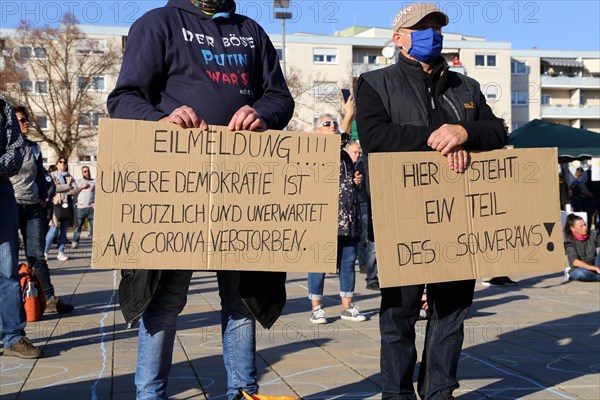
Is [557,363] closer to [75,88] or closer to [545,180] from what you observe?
[545,180]

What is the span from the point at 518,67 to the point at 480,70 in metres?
7.45

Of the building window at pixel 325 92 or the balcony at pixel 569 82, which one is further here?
the balcony at pixel 569 82

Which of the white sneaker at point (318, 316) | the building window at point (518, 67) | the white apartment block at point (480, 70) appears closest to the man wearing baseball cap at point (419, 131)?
the white sneaker at point (318, 316)

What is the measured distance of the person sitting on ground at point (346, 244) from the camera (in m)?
9.09

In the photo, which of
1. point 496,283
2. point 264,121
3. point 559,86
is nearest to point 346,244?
point 496,283

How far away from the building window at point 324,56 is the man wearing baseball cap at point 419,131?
7577 cm

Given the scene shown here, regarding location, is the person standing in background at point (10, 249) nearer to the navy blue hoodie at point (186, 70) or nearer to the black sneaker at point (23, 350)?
the black sneaker at point (23, 350)

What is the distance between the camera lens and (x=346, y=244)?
9359 millimetres

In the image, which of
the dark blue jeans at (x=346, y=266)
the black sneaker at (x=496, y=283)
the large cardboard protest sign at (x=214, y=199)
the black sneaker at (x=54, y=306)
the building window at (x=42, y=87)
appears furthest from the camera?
the building window at (x=42, y=87)

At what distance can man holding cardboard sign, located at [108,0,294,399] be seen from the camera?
406 centimetres

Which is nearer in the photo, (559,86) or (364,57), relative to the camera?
(364,57)

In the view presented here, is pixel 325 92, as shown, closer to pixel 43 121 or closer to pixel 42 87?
pixel 42 87

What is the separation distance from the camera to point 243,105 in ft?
13.7

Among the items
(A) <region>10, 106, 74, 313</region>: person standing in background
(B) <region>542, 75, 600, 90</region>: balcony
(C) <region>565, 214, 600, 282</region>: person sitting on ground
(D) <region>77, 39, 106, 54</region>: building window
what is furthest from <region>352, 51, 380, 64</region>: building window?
(A) <region>10, 106, 74, 313</region>: person standing in background
